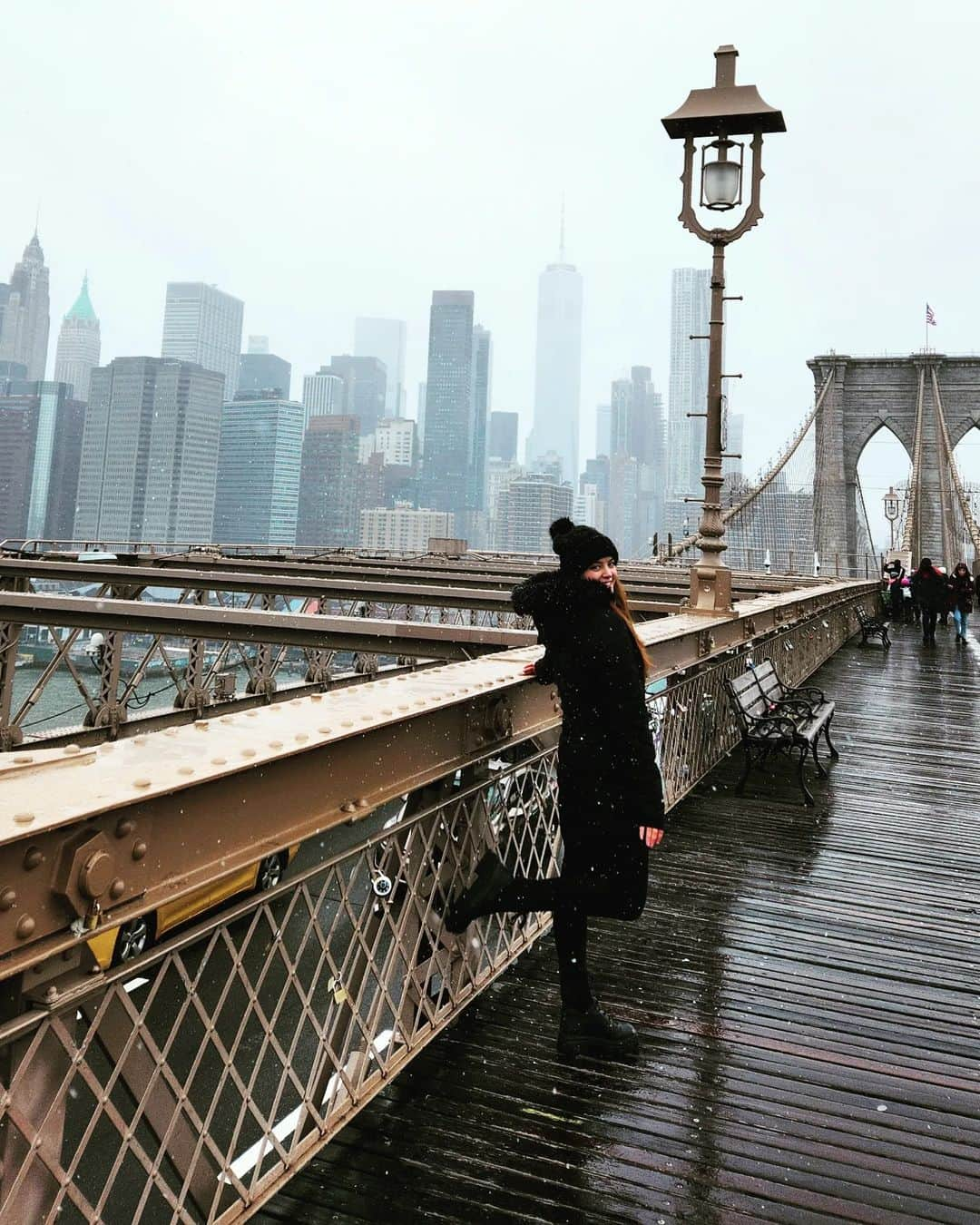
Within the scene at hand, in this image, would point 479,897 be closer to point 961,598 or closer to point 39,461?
point 961,598

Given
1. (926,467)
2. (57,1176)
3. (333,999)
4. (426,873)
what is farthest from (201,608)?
(926,467)

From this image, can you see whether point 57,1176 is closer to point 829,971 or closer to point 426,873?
point 426,873

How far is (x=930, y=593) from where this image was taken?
21.0 meters

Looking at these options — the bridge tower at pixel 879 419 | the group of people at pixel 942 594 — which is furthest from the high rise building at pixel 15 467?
the group of people at pixel 942 594

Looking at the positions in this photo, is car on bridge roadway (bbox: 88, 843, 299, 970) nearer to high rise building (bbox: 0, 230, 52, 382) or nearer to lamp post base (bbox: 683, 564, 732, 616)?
lamp post base (bbox: 683, 564, 732, 616)

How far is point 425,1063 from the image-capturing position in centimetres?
302

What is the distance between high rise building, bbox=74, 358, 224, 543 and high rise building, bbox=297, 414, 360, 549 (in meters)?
12.5

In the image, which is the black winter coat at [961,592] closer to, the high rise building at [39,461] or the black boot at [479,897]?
the black boot at [479,897]

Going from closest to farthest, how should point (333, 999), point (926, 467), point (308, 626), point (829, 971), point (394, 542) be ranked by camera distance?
point (333, 999)
point (829, 971)
point (308, 626)
point (926, 467)
point (394, 542)

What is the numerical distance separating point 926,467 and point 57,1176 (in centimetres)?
6813

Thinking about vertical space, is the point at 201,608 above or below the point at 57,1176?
above

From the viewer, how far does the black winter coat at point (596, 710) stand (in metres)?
2.95

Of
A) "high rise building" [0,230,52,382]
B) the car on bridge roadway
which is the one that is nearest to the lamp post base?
the car on bridge roadway

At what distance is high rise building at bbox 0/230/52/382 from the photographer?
552 ft
